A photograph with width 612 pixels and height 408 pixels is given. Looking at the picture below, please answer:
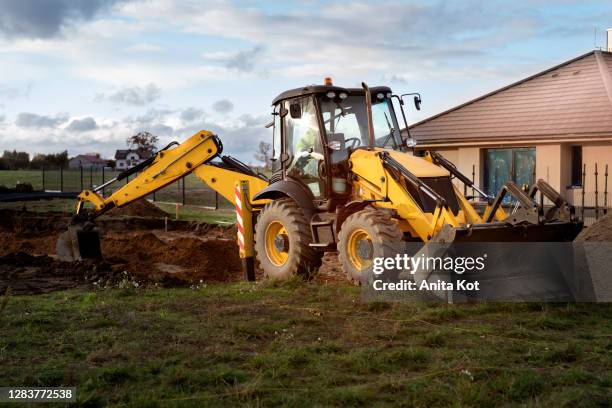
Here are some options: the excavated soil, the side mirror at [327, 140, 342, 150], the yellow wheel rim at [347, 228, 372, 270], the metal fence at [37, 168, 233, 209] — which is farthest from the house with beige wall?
the yellow wheel rim at [347, 228, 372, 270]

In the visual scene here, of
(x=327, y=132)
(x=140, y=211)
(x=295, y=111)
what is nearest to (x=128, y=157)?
(x=140, y=211)

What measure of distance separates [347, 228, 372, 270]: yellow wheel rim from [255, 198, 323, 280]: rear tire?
1014mm

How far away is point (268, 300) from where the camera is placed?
10.1 metres

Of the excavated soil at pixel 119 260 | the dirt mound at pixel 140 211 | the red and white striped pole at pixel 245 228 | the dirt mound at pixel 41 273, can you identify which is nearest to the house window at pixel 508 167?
the excavated soil at pixel 119 260

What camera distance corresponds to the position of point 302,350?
7.18 meters

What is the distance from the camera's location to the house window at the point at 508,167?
22469mm

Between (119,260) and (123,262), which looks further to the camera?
(119,260)

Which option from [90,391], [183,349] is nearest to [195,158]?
[183,349]

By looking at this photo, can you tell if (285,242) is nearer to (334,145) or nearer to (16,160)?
(334,145)

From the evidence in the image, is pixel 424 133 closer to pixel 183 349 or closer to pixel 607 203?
pixel 607 203

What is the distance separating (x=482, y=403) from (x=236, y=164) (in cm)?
921

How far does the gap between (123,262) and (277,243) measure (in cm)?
375

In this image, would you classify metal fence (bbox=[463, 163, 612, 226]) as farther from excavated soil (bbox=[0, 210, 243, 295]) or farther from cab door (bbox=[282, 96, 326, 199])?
cab door (bbox=[282, 96, 326, 199])

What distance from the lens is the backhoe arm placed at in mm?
14000
